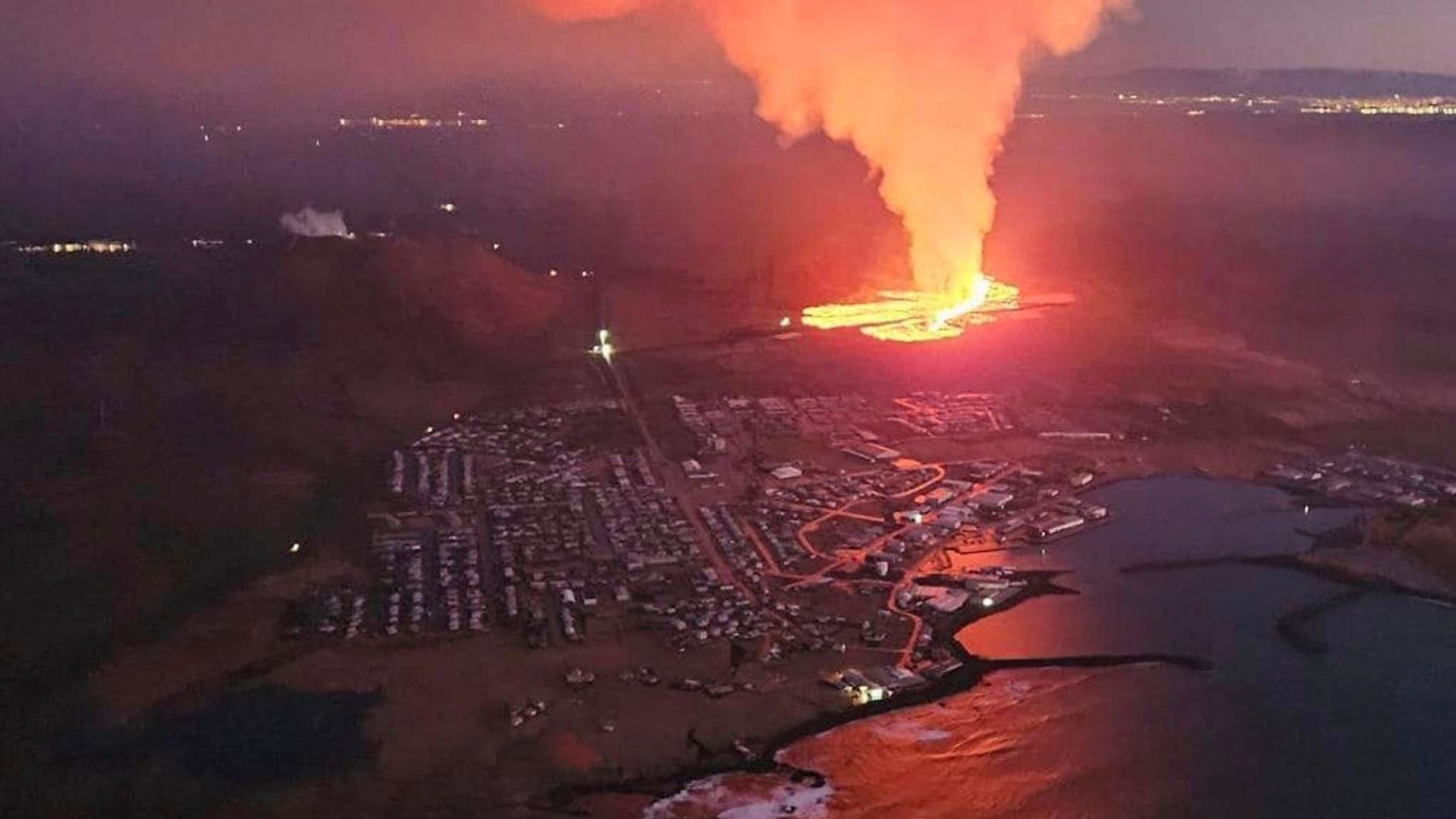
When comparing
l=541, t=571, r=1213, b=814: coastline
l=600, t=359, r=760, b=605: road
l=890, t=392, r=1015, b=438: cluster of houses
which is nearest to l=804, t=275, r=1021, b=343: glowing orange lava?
l=890, t=392, r=1015, b=438: cluster of houses

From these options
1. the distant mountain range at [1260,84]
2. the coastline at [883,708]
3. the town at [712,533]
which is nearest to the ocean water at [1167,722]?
the coastline at [883,708]

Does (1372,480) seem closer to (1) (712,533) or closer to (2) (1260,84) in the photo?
(1) (712,533)

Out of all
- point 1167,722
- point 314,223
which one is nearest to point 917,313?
point 1167,722

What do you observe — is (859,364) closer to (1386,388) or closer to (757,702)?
(1386,388)

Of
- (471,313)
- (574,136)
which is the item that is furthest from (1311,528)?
(574,136)

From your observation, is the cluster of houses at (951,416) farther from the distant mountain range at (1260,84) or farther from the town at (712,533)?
the distant mountain range at (1260,84)

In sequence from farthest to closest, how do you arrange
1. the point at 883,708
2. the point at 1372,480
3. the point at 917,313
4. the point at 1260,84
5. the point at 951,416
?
1. the point at 1260,84
2. the point at 917,313
3. the point at 951,416
4. the point at 1372,480
5. the point at 883,708

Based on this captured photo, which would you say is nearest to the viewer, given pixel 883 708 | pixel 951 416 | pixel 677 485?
pixel 883 708

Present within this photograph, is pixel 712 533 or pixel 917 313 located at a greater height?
pixel 917 313
